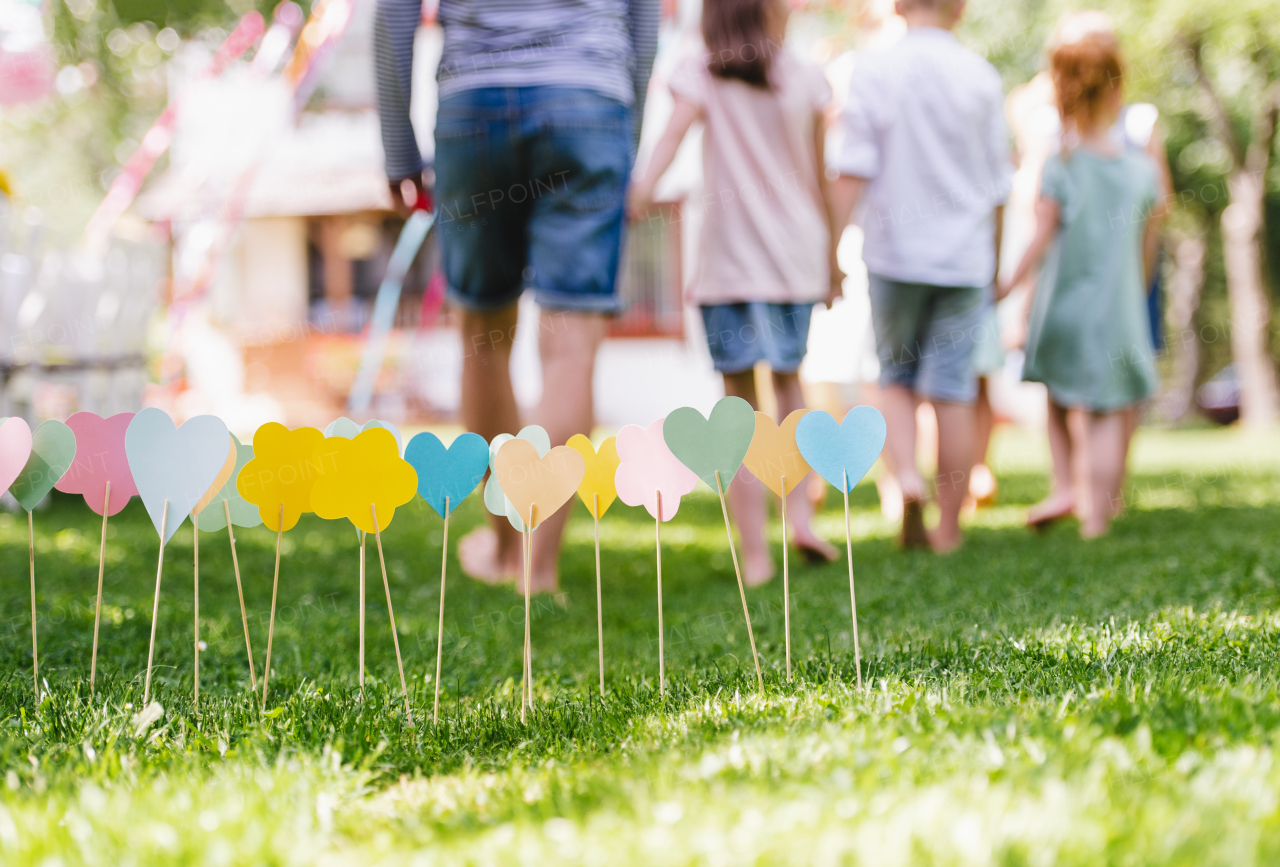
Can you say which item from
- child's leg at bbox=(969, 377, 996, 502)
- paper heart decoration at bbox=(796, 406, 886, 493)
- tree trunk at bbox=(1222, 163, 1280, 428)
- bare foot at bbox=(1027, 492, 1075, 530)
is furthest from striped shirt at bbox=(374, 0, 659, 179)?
tree trunk at bbox=(1222, 163, 1280, 428)

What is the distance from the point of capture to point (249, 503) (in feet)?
5.41

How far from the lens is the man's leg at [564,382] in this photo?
2.68 m

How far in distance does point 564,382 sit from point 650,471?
107 centimetres

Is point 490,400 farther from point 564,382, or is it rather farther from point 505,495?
point 505,495

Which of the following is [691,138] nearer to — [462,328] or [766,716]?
[462,328]

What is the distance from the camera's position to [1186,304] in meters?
17.2

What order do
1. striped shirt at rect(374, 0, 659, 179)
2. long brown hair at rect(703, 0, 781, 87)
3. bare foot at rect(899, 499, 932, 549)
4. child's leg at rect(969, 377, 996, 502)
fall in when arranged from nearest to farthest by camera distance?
striped shirt at rect(374, 0, 659, 179) → long brown hair at rect(703, 0, 781, 87) → bare foot at rect(899, 499, 932, 549) → child's leg at rect(969, 377, 996, 502)

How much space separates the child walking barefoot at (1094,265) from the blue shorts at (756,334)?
919 mm

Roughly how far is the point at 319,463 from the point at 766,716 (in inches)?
30.1

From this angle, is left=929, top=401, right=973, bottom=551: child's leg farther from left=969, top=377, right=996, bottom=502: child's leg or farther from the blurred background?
the blurred background

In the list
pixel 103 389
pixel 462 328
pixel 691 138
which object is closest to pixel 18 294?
pixel 103 389

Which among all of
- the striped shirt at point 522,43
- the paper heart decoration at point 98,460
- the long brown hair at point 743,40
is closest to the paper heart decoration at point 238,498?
the paper heart decoration at point 98,460

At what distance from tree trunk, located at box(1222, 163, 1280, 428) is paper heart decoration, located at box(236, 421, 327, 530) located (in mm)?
12081

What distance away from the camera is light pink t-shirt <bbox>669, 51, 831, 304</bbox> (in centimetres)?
309
